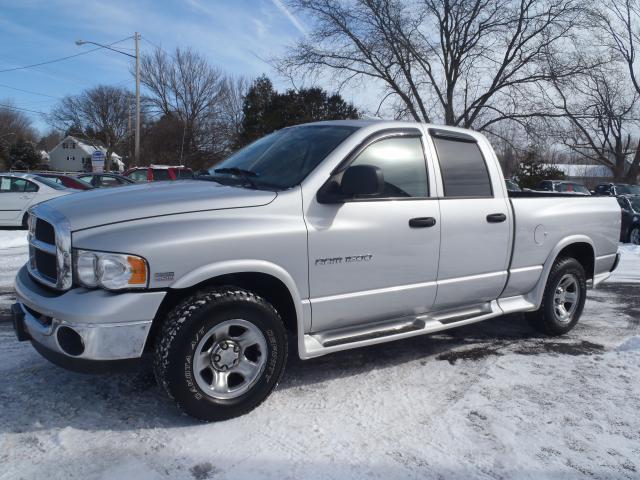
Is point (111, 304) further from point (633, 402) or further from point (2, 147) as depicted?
point (2, 147)

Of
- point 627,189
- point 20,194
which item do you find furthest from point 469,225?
point 627,189

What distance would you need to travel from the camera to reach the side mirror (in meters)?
3.33

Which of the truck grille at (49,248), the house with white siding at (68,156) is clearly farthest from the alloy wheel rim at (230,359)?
the house with white siding at (68,156)

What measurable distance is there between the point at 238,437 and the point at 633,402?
2692mm

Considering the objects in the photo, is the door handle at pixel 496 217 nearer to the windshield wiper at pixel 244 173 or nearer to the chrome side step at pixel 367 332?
the chrome side step at pixel 367 332

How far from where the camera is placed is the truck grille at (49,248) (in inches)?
113

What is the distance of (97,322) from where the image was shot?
275cm

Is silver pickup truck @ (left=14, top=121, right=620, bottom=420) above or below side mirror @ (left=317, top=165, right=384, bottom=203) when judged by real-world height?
below

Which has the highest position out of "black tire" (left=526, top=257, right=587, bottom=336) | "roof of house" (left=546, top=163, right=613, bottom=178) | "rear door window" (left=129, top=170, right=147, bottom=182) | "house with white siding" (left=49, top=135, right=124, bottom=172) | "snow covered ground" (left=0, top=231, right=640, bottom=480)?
"house with white siding" (left=49, top=135, right=124, bottom=172)

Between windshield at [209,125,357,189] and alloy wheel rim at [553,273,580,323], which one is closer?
windshield at [209,125,357,189]

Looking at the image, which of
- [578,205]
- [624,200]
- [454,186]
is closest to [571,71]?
[624,200]

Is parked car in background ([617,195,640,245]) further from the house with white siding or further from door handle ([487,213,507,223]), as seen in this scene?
the house with white siding

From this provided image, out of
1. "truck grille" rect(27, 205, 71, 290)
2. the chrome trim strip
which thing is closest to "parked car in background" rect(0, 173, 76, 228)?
"truck grille" rect(27, 205, 71, 290)

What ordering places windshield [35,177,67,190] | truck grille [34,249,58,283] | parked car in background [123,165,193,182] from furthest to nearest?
1. parked car in background [123,165,193,182]
2. windshield [35,177,67,190]
3. truck grille [34,249,58,283]
